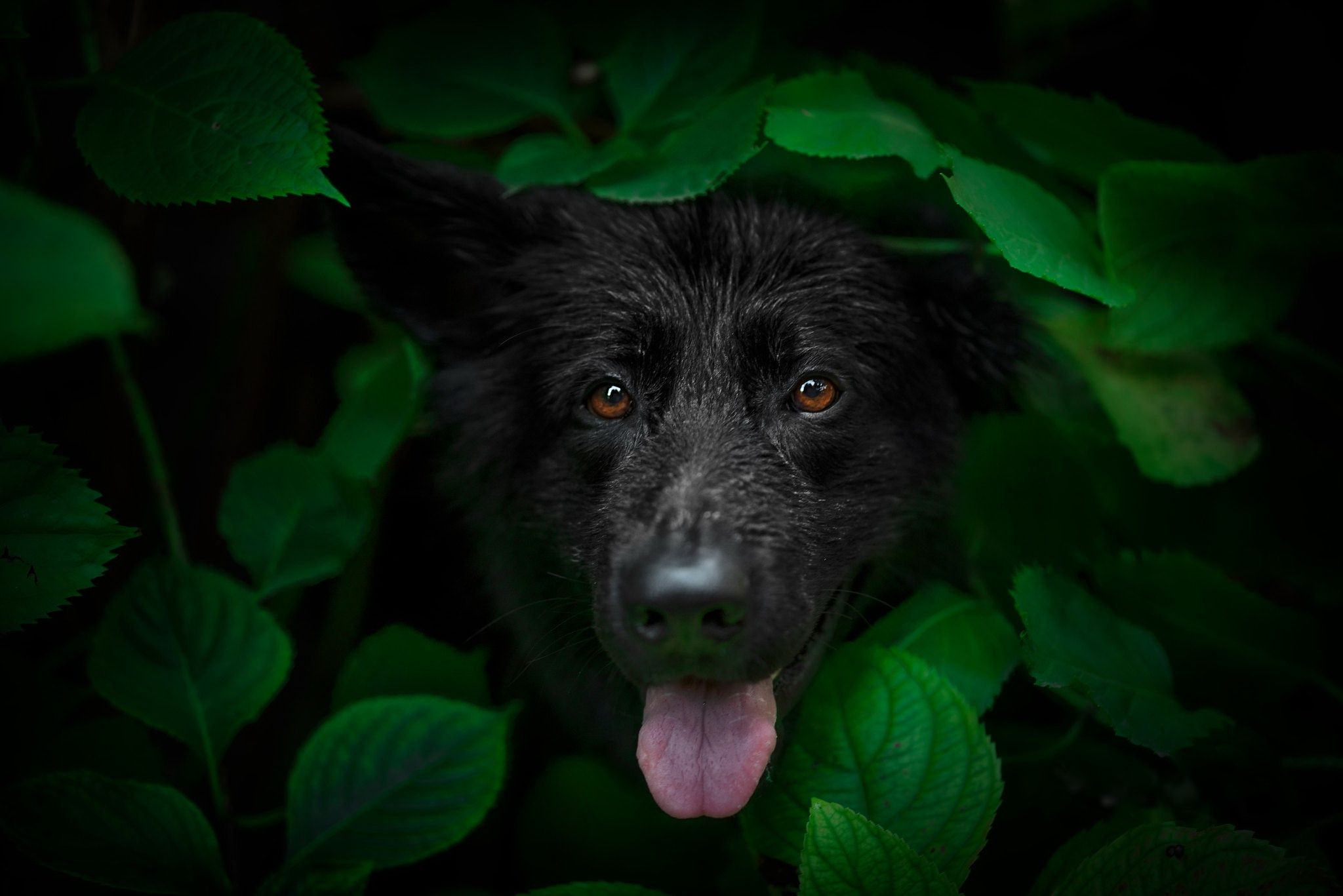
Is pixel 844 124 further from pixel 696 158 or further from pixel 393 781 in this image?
pixel 393 781

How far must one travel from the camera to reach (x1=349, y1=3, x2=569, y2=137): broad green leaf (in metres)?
2.06

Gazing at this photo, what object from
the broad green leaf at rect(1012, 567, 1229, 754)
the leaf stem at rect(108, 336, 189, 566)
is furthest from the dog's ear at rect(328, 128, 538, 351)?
the broad green leaf at rect(1012, 567, 1229, 754)

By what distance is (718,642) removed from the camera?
1.51 meters

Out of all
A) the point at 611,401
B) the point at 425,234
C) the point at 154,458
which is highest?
the point at 425,234

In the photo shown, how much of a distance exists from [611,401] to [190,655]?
927 mm

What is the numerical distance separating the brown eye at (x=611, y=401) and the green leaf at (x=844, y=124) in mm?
626

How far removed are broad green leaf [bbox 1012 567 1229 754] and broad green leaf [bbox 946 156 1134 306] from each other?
1.70 feet

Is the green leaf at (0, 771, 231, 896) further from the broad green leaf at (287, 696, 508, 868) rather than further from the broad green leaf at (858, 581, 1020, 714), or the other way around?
the broad green leaf at (858, 581, 1020, 714)

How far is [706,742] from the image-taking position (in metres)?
1.66

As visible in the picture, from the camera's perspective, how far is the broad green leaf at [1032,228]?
148cm

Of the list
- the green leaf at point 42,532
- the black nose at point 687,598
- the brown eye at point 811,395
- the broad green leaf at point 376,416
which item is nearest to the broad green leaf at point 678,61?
the brown eye at point 811,395

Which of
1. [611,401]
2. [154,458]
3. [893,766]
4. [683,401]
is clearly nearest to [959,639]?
[893,766]

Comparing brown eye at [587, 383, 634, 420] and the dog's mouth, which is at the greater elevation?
brown eye at [587, 383, 634, 420]

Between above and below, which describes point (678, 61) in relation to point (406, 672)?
above
